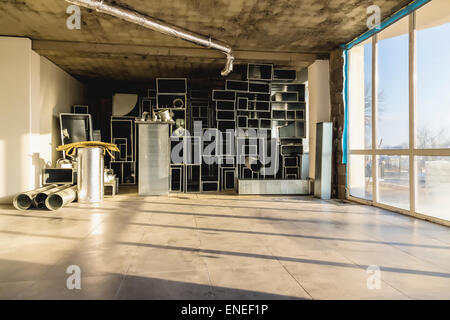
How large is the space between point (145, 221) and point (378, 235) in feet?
9.61

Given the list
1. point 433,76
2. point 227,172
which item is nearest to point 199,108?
point 227,172

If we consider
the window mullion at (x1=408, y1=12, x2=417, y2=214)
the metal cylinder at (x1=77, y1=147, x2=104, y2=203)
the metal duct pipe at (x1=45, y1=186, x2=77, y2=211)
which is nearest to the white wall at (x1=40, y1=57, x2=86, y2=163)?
the metal cylinder at (x1=77, y1=147, x2=104, y2=203)

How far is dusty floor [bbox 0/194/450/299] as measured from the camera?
6.54 ft

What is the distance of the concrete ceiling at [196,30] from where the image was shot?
4547 mm

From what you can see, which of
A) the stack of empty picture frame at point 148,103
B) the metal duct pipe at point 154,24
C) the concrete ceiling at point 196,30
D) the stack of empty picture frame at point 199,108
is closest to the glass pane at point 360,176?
the concrete ceiling at point 196,30

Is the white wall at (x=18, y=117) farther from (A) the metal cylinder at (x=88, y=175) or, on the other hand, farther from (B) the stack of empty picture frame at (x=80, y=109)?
(B) the stack of empty picture frame at (x=80, y=109)

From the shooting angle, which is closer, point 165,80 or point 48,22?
point 48,22

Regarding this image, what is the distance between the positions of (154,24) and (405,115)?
424cm

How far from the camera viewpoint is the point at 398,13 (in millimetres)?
4691

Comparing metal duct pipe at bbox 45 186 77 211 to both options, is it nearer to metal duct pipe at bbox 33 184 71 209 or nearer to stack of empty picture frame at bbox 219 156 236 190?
metal duct pipe at bbox 33 184 71 209

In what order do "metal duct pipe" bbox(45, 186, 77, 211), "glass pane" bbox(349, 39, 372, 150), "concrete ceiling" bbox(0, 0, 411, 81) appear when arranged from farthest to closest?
"glass pane" bbox(349, 39, 372, 150), "metal duct pipe" bbox(45, 186, 77, 211), "concrete ceiling" bbox(0, 0, 411, 81)

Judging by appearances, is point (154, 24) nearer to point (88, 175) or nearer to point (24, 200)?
point (88, 175)

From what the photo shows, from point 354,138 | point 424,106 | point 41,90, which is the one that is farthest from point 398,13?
point 41,90
